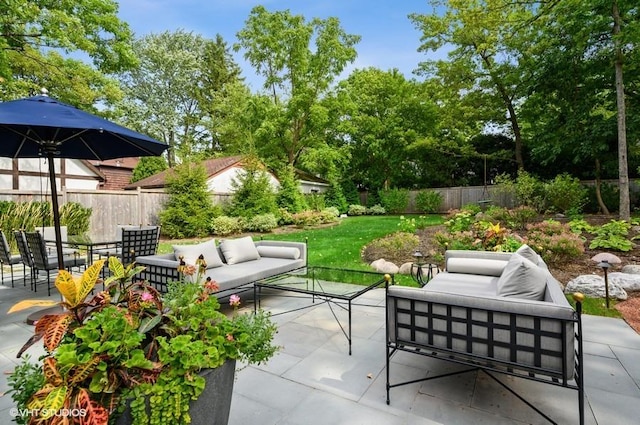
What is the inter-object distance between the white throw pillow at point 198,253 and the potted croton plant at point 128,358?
7.86 ft

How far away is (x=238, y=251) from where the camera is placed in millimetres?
4762

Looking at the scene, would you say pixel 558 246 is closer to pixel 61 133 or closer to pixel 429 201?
pixel 61 133

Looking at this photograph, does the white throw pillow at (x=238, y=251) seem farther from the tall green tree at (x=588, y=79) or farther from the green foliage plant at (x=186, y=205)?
the tall green tree at (x=588, y=79)

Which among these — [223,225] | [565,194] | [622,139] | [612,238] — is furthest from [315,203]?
[612,238]

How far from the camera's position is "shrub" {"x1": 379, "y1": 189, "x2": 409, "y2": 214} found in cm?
1841

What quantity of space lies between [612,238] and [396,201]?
39.6ft

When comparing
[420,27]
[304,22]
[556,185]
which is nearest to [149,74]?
[304,22]

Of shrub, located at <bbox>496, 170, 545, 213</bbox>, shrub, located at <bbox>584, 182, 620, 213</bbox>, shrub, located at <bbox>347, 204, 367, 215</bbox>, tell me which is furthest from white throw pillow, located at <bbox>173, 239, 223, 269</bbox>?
shrub, located at <bbox>347, 204, 367, 215</bbox>

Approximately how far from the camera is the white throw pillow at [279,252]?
5055 millimetres

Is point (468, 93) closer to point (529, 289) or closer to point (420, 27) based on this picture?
point (420, 27)

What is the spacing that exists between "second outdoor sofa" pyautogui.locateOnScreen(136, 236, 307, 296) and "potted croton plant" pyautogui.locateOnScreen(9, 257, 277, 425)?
2003 millimetres

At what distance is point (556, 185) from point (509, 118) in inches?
248

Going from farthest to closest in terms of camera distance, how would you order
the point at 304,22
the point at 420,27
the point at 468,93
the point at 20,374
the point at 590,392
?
the point at 304,22
the point at 468,93
the point at 420,27
the point at 590,392
the point at 20,374

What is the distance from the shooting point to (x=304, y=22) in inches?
701
